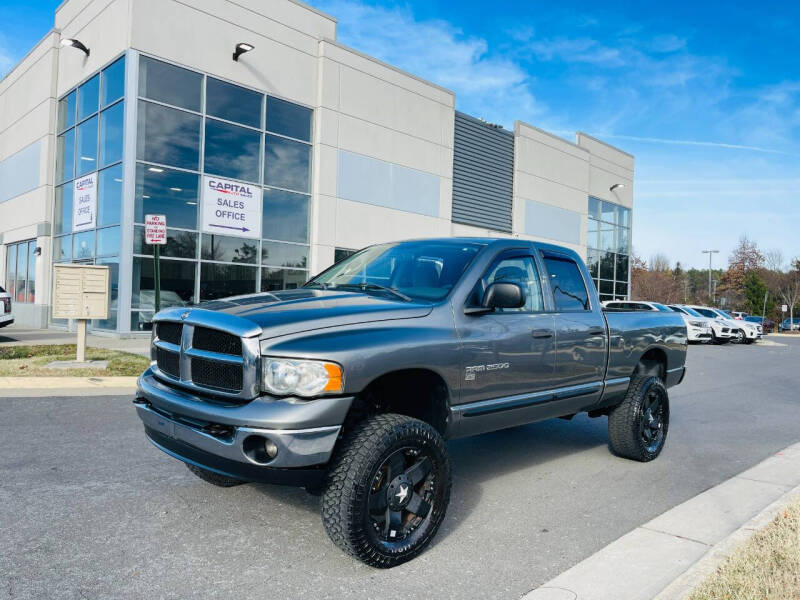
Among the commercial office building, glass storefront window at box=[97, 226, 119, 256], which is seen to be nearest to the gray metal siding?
the commercial office building

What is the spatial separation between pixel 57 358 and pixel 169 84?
A: 906cm

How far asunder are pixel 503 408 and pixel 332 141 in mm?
18105

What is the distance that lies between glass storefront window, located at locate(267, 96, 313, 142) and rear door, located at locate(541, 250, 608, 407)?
16223 mm

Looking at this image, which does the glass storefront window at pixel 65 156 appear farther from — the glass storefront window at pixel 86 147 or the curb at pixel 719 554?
the curb at pixel 719 554

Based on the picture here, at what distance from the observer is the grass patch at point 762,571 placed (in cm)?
292

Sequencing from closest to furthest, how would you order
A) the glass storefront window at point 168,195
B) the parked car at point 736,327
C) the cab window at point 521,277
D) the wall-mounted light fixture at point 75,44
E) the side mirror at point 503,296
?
the side mirror at point 503,296 → the cab window at point 521,277 → the glass storefront window at point 168,195 → the wall-mounted light fixture at point 75,44 → the parked car at point 736,327

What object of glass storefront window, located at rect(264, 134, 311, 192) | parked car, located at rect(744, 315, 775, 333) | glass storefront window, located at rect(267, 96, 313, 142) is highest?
glass storefront window, located at rect(267, 96, 313, 142)

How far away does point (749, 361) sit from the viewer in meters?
18.3

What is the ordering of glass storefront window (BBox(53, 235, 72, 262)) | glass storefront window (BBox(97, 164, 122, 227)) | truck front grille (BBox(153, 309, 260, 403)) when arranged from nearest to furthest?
1. truck front grille (BBox(153, 309, 260, 403))
2. glass storefront window (BBox(97, 164, 122, 227))
3. glass storefront window (BBox(53, 235, 72, 262))

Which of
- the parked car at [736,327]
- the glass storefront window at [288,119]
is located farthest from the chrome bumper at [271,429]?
the parked car at [736,327]

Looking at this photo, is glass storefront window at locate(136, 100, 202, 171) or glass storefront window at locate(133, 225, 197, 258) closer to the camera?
glass storefront window at locate(133, 225, 197, 258)

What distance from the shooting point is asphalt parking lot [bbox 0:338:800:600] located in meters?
3.13

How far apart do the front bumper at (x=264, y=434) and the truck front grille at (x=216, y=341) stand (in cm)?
28

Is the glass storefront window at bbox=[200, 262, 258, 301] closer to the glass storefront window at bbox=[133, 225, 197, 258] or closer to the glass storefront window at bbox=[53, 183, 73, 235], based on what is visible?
the glass storefront window at bbox=[133, 225, 197, 258]
